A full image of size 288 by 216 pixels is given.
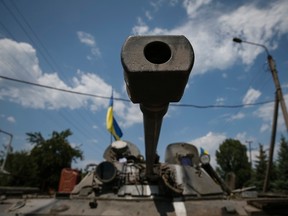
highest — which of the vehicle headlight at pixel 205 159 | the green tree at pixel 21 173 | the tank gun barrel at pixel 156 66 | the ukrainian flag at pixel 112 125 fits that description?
the green tree at pixel 21 173

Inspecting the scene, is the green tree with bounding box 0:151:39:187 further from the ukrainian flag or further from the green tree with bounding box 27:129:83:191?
the ukrainian flag

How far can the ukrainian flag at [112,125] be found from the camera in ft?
44.7

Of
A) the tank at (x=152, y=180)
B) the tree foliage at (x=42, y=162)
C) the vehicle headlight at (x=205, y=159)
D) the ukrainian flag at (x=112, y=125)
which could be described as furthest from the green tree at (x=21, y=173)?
the vehicle headlight at (x=205, y=159)

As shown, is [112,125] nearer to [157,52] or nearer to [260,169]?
[157,52]

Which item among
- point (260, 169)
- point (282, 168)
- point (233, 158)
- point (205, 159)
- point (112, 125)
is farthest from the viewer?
point (233, 158)

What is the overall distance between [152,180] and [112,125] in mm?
8336

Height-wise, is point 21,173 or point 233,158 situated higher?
point 233,158

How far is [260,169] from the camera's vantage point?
38562 millimetres

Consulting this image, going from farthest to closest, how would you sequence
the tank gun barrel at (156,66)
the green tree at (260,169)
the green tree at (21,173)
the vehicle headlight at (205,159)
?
the green tree at (260,169), the green tree at (21,173), the vehicle headlight at (205,159), the tank gun barrel at (156,66)

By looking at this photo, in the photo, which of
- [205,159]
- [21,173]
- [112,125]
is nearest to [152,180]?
[205,159]

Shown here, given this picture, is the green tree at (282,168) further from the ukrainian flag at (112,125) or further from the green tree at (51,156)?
the green tree at (51,156)

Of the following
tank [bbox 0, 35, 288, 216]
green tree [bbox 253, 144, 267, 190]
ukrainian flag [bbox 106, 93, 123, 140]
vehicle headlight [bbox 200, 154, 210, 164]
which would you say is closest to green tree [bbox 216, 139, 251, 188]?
green tree [bbox 253, 144, 267, 190]

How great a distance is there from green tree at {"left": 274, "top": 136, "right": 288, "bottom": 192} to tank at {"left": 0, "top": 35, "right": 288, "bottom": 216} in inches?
837

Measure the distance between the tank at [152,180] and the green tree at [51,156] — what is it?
23.6 metres
